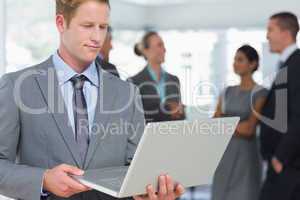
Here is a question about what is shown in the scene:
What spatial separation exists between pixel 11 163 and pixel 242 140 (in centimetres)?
236

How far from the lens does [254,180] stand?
3.40 m

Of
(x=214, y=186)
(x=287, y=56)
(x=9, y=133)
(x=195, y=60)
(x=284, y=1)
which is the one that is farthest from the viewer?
(x=195, y=60)

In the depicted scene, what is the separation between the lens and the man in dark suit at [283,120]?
2695mm

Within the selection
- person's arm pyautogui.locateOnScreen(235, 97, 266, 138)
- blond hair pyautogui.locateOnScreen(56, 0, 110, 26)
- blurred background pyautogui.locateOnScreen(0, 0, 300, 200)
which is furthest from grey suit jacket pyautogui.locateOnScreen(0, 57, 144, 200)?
blurred background pyautogui.locateOnScreen(0, 0, 300, 200)

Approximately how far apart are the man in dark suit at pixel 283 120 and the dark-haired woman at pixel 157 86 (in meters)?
0.63

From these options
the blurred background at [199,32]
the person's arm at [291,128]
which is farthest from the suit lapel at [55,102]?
the blurred background at [199,32]

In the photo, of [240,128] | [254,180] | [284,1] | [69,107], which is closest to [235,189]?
[254,180]

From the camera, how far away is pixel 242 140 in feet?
10.9

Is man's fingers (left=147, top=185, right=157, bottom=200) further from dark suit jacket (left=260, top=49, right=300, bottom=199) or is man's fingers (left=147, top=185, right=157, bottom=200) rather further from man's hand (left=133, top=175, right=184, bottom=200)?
dark suit jacket (left=260, top=49, right=300, bottom=199)

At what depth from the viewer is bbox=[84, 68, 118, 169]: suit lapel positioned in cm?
119

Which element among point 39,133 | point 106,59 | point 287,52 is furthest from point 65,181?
point 287,52

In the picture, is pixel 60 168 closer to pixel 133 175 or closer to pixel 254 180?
pixel 133 175

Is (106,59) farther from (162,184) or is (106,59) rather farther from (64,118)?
(162,184)

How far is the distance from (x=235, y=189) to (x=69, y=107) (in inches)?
93.7
